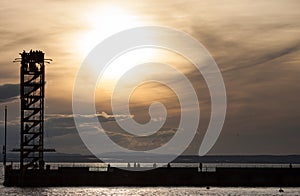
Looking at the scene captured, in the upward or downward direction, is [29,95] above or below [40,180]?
above

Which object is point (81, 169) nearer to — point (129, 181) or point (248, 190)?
point (129, 181)

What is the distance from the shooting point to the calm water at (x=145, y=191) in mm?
89381

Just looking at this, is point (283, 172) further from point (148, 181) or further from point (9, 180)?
point (9, 180)

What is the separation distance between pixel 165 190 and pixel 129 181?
5393 mm

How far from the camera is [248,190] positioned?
3834 inches

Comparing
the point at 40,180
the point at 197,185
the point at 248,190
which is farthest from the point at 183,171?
the point at 40,180

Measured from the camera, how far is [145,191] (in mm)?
94938

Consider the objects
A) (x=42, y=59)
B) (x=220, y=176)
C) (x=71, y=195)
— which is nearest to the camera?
(x=71, y=195)

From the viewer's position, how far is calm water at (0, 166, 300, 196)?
89.4 metres

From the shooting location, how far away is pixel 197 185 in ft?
332

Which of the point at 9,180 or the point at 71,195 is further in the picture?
the point at 9,180

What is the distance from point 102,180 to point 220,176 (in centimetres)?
1780

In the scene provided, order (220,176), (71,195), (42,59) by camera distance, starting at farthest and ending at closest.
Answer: (220,176) → (42,59) → (71,195)

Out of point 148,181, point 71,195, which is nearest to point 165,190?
point 148,181
